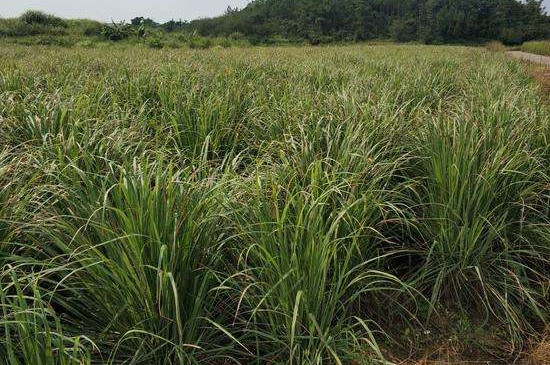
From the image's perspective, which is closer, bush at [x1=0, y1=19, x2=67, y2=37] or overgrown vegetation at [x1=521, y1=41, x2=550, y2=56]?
overgrown vegetation at [x1=521, y1=41, x2=550, y2=56]

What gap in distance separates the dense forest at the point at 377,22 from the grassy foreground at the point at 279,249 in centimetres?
6001

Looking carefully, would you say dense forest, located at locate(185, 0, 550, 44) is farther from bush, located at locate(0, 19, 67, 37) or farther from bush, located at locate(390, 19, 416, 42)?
bush, located at locate(0, 19, 67, 37)

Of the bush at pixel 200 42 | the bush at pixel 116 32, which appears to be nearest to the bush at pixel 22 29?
the bush at pixel 116 32

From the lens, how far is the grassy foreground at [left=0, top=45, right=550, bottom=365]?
5.06 ft

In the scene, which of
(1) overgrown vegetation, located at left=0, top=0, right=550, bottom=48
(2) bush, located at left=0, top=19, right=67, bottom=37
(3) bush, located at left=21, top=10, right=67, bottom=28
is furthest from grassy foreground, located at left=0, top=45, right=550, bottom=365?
(1) overgrown vegetation, located at left=0, top=0, right=550, bottom=48

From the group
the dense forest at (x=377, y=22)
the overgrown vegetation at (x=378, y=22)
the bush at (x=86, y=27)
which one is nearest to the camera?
the bush at (x=86, y=27)

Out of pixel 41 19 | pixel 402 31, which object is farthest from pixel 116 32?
pixel 402 31

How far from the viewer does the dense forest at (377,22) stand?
63.0 metres

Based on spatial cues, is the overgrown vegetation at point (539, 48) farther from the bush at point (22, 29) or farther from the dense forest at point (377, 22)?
the bush at point (22, 29)

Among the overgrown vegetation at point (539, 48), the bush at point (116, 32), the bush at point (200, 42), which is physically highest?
the bush at point (116, 32)

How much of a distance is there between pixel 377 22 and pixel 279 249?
82.7 m

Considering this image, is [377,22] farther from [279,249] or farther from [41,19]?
[279,249]

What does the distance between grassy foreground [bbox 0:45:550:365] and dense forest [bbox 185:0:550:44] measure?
60006mm

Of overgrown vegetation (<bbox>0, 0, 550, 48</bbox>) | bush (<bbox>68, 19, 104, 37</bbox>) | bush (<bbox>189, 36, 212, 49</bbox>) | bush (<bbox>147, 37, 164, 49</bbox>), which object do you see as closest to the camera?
bush (<bbox>147, 37, 164, 49</bbox>)
